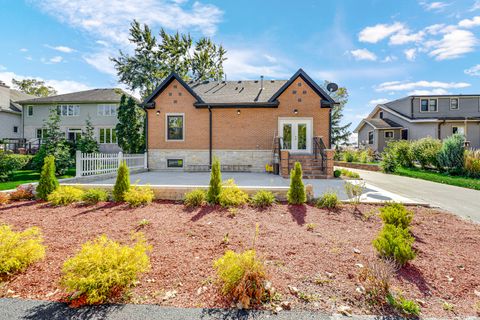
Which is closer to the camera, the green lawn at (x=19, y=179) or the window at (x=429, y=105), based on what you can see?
the green lawn at (x=19, y=179)

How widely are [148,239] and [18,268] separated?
5.54ft

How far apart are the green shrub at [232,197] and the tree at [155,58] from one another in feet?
83.4

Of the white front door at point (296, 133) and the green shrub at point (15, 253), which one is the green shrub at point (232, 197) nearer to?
the green shrub at point (15, 253)

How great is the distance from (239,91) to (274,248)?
1430 cm

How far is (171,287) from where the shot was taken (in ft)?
9.39

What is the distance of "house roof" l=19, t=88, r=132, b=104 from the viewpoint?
2766cm

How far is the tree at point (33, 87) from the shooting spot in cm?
4641

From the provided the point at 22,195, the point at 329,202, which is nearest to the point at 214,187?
the point at 329,202

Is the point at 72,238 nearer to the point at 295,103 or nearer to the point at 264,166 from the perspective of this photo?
the point at 264,166

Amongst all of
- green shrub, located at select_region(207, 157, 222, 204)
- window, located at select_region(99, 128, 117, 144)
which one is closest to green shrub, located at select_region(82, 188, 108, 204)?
green shrub, located at select_region(207, 157, 222, 204)

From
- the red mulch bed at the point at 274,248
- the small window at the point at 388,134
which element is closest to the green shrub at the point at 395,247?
the red mulch bed at the point at 274,248

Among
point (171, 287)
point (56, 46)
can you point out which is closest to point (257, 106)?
point (171, 287)

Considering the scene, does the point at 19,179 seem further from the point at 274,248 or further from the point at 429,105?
the point at 429,105

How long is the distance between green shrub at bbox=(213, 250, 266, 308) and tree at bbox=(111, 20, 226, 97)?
→ 93.9ft
